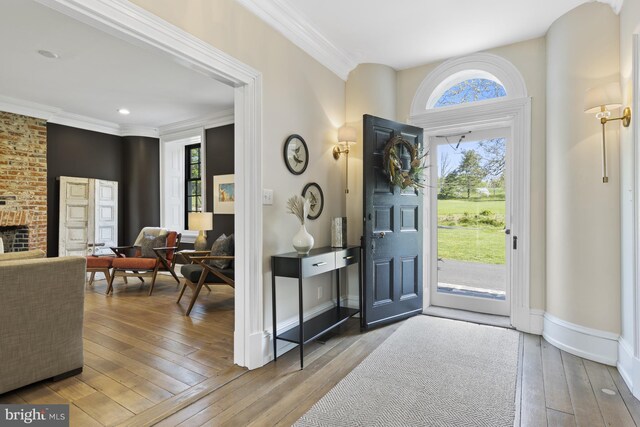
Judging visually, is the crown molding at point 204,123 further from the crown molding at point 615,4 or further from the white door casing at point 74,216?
the crown molding at point 615,4

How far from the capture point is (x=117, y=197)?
632cm

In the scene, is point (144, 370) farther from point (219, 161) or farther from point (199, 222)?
point (219, 161)

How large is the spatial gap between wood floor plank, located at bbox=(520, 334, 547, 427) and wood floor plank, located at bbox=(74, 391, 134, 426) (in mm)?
2309

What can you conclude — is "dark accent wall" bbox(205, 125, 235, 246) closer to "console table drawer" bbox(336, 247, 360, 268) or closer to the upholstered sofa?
"console table drawer" bbox(336, 247, 360, 268)

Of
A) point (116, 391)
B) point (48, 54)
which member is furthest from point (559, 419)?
point (48, 54)

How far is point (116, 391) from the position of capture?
222 centimetres

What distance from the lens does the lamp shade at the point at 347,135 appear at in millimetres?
3559

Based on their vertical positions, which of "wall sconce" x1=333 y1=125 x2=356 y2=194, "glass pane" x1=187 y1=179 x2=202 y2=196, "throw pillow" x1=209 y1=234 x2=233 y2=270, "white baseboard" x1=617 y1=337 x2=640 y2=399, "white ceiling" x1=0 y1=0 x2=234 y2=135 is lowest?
"white baseboard" x1=617 y1=337 x2=640 y2=399

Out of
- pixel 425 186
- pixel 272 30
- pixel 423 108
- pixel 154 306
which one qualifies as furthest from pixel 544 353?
pixel 154 306

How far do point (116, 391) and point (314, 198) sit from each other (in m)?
2.17

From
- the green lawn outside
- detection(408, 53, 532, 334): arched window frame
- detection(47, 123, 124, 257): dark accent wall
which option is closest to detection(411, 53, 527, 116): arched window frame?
detection(408, 53, 532, 334): arched window frame

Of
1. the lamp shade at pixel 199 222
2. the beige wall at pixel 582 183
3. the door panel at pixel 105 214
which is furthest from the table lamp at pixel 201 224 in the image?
the beige wall at pixel 582 183

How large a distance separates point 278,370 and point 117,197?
5.38 meters

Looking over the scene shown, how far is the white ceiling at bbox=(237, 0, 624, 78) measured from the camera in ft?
9.06
